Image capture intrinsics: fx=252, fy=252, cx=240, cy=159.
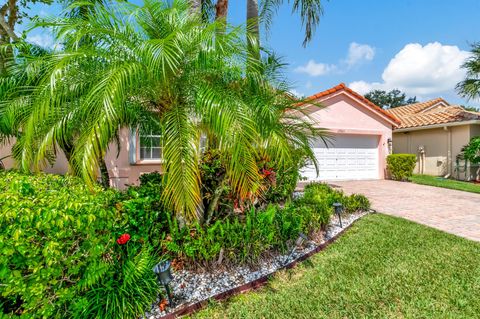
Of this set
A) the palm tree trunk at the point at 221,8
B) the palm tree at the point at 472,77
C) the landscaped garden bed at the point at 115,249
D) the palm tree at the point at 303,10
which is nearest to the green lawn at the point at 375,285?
the landscaped garden bed at the point at 115,249

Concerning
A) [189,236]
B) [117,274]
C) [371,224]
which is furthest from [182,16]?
[371,224]

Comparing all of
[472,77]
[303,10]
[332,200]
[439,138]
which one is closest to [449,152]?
[439,138]

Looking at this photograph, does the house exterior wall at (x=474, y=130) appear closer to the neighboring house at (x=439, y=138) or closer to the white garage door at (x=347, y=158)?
the neighboring house at (x=439, y=138)

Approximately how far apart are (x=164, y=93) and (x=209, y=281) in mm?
3114

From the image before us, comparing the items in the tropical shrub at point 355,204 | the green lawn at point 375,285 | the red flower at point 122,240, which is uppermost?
the red flower at point 122,240

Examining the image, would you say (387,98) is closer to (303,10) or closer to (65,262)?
(303,10)

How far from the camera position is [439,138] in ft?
57.5

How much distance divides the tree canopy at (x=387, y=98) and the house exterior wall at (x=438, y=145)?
46.4m

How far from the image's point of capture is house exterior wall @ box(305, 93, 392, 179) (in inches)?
575

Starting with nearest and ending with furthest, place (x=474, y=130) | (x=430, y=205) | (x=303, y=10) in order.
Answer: (x=430, y=205), (x=303, y=10), (x=474, y=130)

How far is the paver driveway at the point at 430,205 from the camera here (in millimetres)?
6939

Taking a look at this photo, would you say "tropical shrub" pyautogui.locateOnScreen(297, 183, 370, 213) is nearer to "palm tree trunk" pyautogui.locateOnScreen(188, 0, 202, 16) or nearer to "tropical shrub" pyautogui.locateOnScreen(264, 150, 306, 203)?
"tropical shrub" pyautogui.locateOnScreen(264, 150, 306, 203)

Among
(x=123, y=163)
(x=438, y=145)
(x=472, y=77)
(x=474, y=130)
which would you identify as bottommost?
(x=123, y=163)

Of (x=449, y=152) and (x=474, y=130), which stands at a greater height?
(x=474, y=130)
